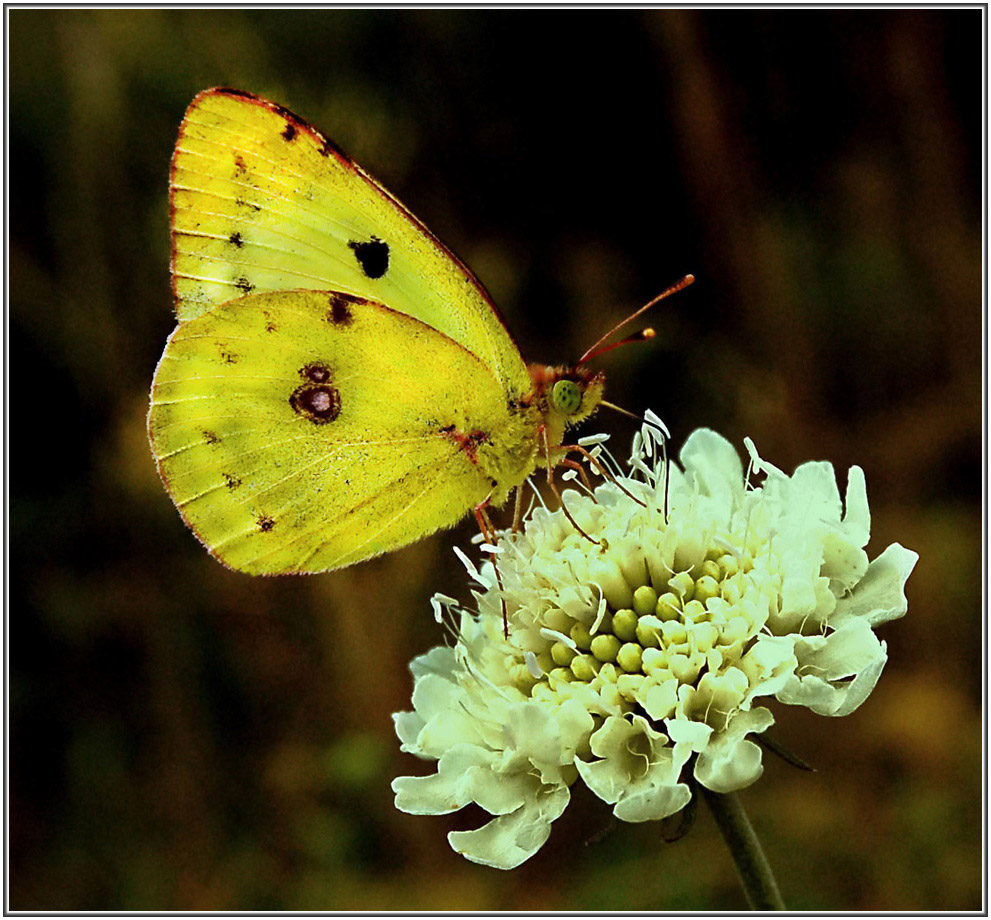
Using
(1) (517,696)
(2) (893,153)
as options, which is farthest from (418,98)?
(1) (517,696)

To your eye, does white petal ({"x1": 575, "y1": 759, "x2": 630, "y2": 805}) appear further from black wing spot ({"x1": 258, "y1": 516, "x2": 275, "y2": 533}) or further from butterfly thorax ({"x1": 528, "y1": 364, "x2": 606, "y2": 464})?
black wing spot ({"x1": 258, "y1": 516, "x2": 275, "y2": 533})

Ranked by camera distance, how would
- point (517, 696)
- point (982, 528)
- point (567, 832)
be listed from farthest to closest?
point (982, 528) < point (567, 832) < point (517, 696)

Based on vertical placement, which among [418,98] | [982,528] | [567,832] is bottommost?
[567,832]

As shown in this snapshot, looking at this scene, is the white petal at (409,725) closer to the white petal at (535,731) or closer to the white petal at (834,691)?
the white petal at (535,731)

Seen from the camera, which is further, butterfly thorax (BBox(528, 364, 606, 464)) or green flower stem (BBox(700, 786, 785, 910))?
butterfly thorax (BBox(528, 364, 606, 464))

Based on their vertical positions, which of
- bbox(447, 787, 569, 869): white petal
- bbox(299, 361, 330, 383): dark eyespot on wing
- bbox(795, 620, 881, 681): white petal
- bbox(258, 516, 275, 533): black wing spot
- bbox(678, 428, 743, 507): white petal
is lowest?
bbox(447, 787, 569, 869): white petal

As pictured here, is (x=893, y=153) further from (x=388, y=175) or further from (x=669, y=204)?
(x=388, y=175)

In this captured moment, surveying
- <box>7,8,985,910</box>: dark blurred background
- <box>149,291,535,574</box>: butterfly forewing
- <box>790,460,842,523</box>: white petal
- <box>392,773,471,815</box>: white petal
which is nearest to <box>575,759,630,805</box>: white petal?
<box>392,773,471,815</box>: white petal
